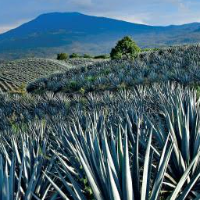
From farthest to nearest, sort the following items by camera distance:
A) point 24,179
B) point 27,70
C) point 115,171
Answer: point 27,70
point 24,179
point 115,171

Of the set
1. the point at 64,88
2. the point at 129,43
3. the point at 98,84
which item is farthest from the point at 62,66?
the point at 98,84

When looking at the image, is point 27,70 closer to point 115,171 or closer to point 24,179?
point 24,179

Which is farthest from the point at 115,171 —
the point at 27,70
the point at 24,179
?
the point at 27,70

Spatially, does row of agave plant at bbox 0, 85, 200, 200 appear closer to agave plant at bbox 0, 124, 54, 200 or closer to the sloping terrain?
agave plant at bbox 0, 124, 54, 200

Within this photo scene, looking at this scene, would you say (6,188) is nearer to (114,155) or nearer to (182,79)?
(114,155)

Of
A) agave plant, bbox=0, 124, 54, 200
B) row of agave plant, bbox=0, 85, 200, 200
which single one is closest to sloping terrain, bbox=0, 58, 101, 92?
agave plant, bbox=0, 124, 54, 200

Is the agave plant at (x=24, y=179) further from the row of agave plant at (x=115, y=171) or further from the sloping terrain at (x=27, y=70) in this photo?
the sloping terrain at (x=27, y=70)

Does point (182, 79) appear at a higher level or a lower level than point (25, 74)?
higher

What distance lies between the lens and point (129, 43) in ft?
133

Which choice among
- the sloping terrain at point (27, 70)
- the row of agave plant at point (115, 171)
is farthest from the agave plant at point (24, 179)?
the sloping terrain at point (27, 70)

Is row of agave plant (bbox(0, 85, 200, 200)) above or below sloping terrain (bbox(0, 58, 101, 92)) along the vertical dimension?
above

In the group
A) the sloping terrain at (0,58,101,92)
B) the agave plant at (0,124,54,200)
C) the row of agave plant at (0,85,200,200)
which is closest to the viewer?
the row of agave plant at (0,85,200,200)

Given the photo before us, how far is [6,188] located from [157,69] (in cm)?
1674

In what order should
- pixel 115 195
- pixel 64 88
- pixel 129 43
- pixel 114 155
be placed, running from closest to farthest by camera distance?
pixel 115 195 → pixel 114 155 → pixel 64 88 → pixel 129 43
